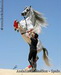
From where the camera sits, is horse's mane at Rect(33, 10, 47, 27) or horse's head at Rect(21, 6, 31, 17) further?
horse's mane at Rect(33, 10, 47, 27)

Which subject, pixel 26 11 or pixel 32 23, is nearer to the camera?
pixel 32 23

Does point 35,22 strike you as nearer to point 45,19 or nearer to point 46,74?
point 45,19

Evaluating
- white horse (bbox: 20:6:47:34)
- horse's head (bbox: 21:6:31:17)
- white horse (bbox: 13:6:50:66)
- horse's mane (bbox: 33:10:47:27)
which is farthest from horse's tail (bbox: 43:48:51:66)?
horse's head (bbox: 21:6:31:17)

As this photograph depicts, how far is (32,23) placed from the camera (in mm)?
13305

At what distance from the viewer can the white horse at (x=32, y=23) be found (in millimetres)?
13062

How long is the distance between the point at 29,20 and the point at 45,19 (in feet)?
1.98

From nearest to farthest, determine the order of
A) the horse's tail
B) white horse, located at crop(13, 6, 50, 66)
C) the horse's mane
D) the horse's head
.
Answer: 1. white horse, located at crop(13, 6, 50, 66)
2. the horse's tail
3. the horse's head
4. the horse's mane

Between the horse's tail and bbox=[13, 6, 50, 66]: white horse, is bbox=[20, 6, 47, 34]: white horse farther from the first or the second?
the horse's tail

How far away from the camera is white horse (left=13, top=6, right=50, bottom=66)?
1306cm

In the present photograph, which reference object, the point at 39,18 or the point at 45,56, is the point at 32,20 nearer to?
the point at 39,18

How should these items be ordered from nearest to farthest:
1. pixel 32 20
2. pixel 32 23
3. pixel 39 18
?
1. pixel 32 23
2. pixel 32 20
3. pixel 39 18

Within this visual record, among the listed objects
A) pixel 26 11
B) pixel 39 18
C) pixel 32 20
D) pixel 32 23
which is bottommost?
pixel 32 23

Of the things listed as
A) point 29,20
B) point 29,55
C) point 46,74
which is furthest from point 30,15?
point 46,74

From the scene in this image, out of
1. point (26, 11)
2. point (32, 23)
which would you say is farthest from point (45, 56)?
point (26, 11)
